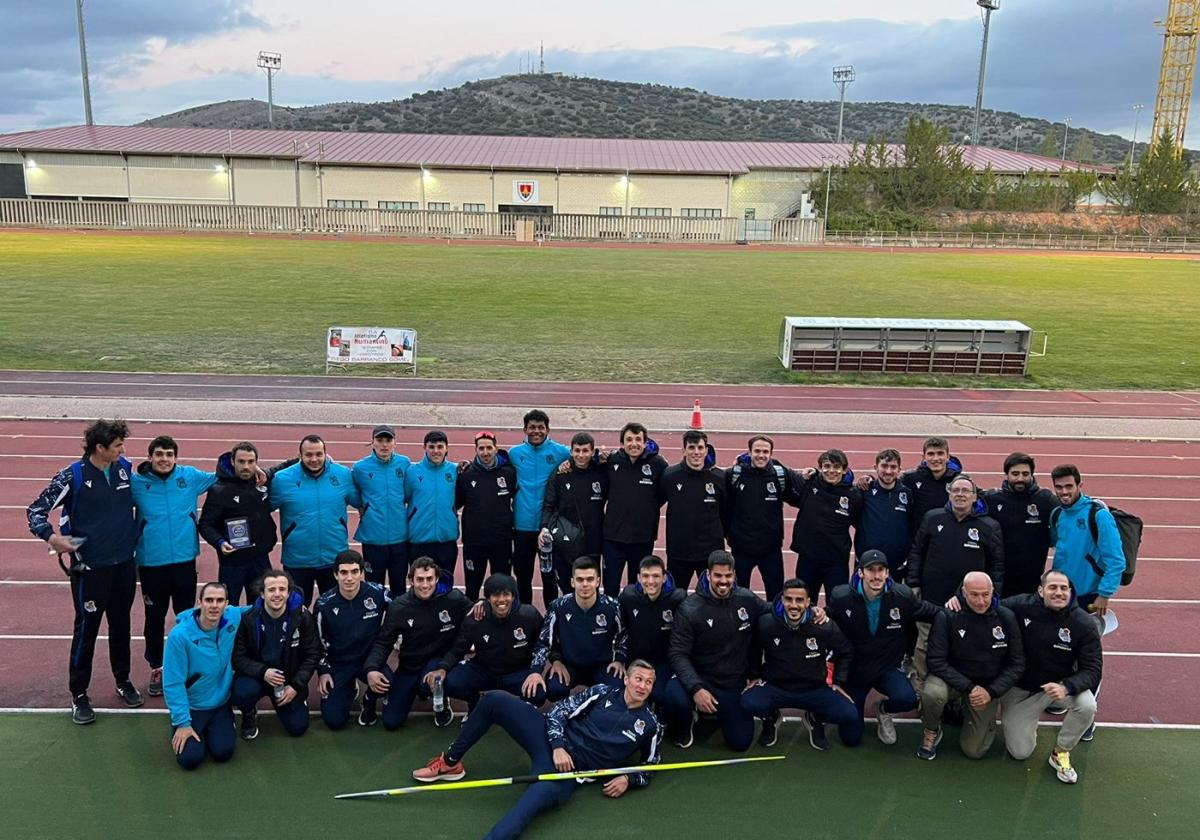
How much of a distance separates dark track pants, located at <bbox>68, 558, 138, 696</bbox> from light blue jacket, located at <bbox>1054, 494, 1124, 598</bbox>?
6371mm

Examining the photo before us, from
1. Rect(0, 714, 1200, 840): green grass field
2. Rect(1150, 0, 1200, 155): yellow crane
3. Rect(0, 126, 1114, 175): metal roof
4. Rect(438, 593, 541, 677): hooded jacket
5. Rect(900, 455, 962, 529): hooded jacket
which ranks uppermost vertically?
Rect(1150, 0, 1200, 155): yellow crane

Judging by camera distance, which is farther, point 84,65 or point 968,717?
point 84,65

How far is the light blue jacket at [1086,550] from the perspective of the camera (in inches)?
247

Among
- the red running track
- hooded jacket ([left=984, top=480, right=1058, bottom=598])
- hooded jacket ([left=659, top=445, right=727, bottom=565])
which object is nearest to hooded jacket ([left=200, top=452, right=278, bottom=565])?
hooded jacket ([left=659, top=445, right=727, bottom=565])

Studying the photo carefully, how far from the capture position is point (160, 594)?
21.1 feet

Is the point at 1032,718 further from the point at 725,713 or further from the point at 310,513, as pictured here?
the point at 310,513

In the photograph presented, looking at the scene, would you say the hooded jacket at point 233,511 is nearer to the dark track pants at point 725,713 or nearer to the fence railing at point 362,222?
the dark track pants at point 725,713

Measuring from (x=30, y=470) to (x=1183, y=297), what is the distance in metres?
35.2

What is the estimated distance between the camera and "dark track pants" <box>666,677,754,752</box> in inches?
227

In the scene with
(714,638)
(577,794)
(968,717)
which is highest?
(714,638)

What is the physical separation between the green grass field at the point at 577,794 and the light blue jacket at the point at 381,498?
5.39 feet

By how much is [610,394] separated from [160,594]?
1085cm

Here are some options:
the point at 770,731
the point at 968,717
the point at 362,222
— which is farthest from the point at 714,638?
the point at 362,222

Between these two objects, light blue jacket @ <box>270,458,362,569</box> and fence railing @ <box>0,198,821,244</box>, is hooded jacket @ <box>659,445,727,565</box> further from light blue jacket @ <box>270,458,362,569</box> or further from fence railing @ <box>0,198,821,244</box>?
fence railing @ <box>0,198,821,244</box>
